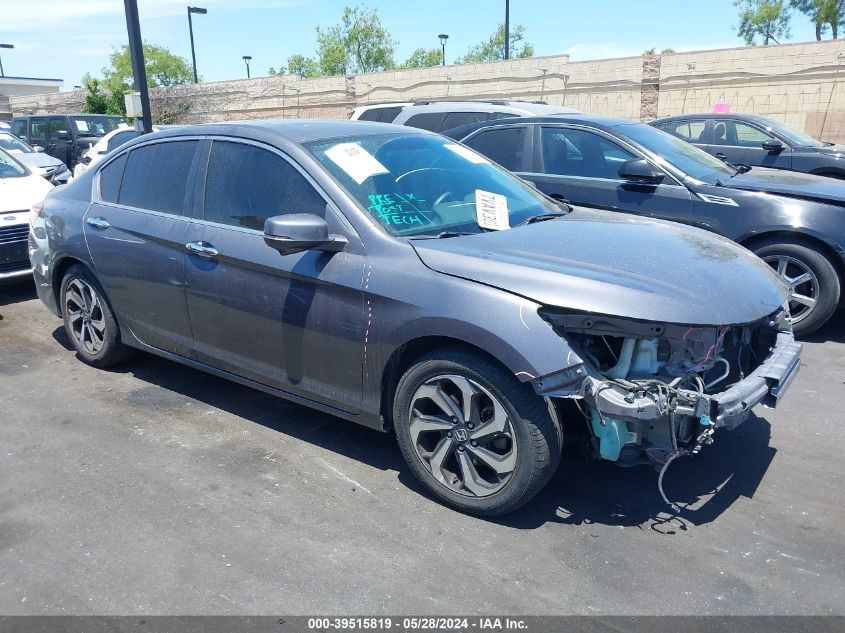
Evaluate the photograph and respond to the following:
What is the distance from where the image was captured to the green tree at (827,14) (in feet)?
175

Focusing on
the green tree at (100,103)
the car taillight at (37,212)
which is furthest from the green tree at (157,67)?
the car taillight at (37,212)

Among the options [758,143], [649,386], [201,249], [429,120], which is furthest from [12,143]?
[649,386]

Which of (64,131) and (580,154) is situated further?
(64,131)

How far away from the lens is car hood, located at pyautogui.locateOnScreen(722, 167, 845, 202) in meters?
5.84

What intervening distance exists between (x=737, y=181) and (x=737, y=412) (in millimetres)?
3860

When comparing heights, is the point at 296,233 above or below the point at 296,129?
below

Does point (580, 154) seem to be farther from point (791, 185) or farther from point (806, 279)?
point (806, 279)

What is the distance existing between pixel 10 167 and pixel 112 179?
447 cm

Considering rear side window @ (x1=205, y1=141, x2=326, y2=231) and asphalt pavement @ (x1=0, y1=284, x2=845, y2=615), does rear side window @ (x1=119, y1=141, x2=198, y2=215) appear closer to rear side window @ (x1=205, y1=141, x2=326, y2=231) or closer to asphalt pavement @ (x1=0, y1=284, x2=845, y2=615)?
rear side window @ (x1=205, y1=141, x2=326, y2=231)

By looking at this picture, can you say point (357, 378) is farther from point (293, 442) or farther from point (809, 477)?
point (809, 477)

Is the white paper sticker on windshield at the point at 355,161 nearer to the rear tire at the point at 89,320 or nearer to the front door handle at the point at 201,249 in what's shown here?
the front door handle at the point at 201,249

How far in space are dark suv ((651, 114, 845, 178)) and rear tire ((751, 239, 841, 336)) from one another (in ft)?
18.3

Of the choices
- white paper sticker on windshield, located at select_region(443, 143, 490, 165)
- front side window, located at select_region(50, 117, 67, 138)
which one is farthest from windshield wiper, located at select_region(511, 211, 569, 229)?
front side window, located at select_region(50, 117, 67, 138)

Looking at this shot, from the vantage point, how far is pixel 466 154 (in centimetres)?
464
